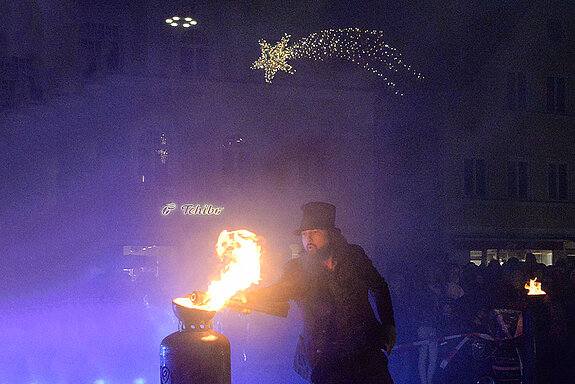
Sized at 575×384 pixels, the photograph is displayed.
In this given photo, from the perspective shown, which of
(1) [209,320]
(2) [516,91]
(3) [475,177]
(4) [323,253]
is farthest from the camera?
(2) [516,91]

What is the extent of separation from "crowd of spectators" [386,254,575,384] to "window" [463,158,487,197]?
47.0 feet

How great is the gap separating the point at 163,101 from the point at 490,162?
42.3 ft

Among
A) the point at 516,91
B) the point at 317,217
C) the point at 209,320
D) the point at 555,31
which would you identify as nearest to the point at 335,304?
the point at 317,217

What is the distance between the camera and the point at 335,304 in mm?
4953

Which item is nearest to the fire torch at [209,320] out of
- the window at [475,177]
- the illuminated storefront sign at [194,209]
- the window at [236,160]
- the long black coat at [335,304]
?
the long black coat at [335,304]

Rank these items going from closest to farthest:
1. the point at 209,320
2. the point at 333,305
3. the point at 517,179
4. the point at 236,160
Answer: the point at 333,305 → the point at 209,320 → the point at 236,160 → the point at 517,179

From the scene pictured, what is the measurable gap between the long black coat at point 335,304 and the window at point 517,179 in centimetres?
2264

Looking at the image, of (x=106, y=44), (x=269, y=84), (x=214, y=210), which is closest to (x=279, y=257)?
(x=214, y=210)

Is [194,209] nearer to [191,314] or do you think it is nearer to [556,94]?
[556,94]

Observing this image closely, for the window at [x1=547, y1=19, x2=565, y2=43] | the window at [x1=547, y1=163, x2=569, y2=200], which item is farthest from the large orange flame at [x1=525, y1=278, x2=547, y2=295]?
the window at [x1=547, y1=19, x2=565, y2=43]

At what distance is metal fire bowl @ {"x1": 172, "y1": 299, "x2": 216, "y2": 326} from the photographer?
521cm

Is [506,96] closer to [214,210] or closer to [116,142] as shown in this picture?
[214,210]

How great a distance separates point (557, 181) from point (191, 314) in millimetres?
24705

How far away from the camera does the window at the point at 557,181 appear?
2695 centimetres
